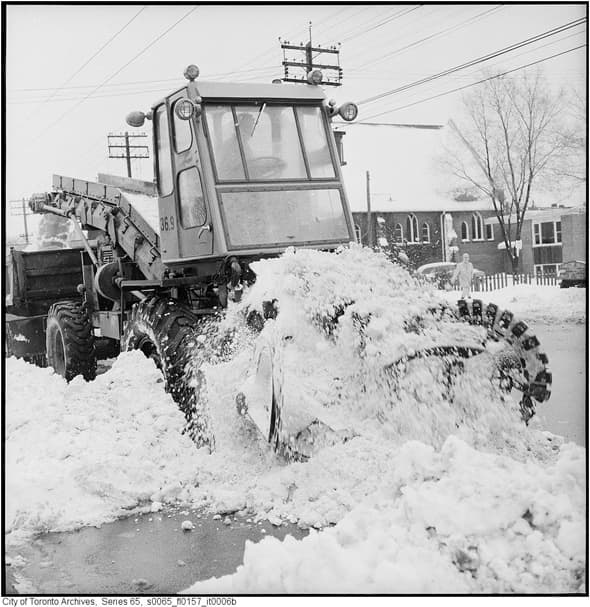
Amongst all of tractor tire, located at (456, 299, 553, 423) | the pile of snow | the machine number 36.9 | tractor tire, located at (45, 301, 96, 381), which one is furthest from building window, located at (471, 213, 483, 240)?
tractor tire, located at (45, 301, 96, 381)

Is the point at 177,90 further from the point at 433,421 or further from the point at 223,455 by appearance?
the point at 433,421

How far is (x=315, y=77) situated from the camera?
5.69 metres

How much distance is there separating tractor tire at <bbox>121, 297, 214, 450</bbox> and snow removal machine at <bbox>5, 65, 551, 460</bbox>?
10mm

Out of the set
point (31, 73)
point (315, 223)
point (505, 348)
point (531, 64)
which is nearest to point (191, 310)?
point (315, 223)

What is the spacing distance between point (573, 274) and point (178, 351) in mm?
2683

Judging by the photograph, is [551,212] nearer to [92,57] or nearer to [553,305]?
[553,305]

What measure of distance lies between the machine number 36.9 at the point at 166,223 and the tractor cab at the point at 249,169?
25mm

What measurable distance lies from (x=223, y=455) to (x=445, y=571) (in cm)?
186

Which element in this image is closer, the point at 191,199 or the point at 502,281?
the point at 191,199

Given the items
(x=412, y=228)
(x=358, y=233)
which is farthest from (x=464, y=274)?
(x=358, y=233)

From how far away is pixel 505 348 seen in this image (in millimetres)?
4711

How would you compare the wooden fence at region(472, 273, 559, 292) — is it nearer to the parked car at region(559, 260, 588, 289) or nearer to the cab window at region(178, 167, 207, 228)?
the parked car at region(559, 260, 588, 289)

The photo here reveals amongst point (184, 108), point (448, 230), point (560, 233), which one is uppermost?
point (184, 108)


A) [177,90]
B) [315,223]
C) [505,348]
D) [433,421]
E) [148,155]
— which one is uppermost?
[177,90]
